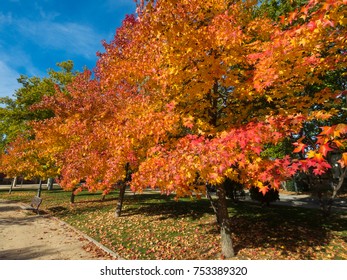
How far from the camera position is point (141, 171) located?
5.43m

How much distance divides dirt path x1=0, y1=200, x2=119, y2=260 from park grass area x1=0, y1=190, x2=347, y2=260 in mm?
523

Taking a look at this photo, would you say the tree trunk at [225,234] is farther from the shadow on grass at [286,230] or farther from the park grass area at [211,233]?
the shadow on grass at [286,230]

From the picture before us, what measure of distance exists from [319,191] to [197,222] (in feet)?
19.8

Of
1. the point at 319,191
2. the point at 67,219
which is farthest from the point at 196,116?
the point at 67,219

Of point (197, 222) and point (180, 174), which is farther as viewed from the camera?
point (197, 222)

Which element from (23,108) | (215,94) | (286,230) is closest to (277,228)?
(286,230)

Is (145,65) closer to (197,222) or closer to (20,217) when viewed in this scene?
(197,222)

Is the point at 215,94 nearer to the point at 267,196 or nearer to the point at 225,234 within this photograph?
the point at 225,234

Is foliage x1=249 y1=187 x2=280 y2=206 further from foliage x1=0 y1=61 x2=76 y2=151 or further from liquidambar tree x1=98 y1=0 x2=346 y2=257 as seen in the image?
foliage x1=0 y1=61 x2=76 y2=151

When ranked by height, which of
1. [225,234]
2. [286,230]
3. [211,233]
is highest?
[225,234]

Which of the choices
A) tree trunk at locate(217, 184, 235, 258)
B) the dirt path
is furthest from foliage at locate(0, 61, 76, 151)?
tree trunk at locate(217, 184, 235, 258)

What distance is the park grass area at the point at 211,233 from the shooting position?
7.16 m

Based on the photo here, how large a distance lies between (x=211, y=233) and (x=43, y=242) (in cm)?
619

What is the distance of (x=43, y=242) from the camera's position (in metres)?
8.83
